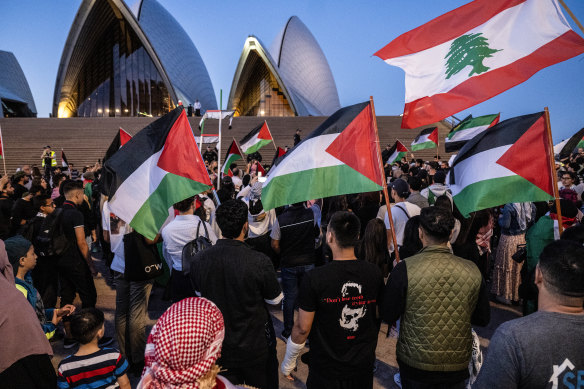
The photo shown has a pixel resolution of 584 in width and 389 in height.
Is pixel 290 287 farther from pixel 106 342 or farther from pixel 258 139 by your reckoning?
pixel 258 139

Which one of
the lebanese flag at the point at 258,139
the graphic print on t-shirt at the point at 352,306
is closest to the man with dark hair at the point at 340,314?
the graphic print on t-shirt at the point at 352,306

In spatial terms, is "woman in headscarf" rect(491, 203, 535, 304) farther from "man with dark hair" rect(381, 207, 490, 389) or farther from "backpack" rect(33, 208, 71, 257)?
"backpack" rect(33, 208, 71, 257)

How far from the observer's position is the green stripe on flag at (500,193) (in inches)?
88.2

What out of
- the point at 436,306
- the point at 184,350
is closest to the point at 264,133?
the point at 436,306

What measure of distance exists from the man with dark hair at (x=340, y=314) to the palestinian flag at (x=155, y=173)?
1238 mm

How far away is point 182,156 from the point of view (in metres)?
2.68

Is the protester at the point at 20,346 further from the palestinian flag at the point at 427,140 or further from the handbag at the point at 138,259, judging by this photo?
the palestinian flag at the point at 427,140

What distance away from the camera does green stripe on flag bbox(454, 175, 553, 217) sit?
2.24 m

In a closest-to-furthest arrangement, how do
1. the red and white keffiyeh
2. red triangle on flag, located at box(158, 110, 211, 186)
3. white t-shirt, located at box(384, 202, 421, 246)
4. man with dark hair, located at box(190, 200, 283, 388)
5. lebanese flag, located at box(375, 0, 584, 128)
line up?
the red and white keffiyeh
man with dark hair, located at box(190, 200, 283, 388)
lebanese flag, located at box(375, 0, 584, 128)
red triangle on flag, located at box(158, 110, 211, 186)
white t-shirt, located at box(384, 202, 421, 246)

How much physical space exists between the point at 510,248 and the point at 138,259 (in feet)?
13.0

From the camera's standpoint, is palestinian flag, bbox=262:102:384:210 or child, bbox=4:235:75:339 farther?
palestinian flag, bbox=262:102:384:210

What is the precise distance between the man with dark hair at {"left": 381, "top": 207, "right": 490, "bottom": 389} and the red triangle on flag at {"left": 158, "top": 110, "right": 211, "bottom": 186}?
1609mm

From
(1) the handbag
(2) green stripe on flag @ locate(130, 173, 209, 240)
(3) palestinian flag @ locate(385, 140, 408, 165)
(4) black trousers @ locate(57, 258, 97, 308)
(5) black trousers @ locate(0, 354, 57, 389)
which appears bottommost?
(4) black trousers @ locate(57, 258, 97, 308)

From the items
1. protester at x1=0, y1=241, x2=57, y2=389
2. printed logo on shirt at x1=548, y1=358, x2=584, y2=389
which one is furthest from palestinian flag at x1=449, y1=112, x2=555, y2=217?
protester at x1=0, y1=241, x2=57, y2=389
